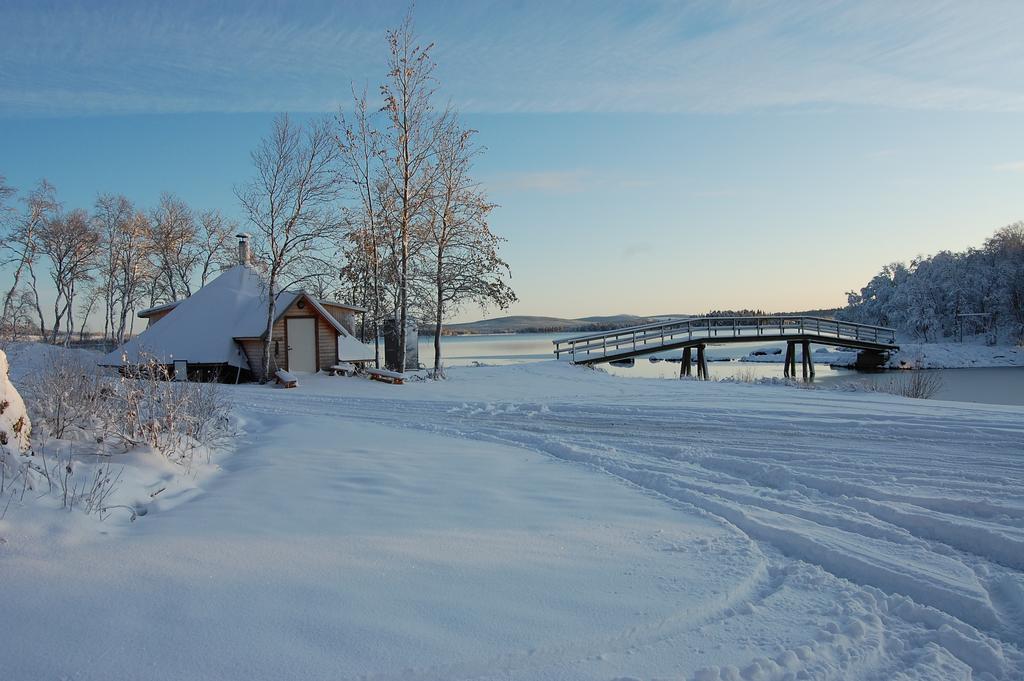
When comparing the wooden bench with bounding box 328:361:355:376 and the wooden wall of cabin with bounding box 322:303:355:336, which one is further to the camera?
the wooden wall of cabin with bounding box 322:303:355:336

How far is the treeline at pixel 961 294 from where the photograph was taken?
51.2 m

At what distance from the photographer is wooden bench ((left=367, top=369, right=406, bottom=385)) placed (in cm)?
2039

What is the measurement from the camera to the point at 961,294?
53.4m

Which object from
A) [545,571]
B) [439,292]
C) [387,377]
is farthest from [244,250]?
[545,571]

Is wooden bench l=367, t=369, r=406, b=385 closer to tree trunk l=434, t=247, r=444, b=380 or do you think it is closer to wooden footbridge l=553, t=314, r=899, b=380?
tree trunk l=434, t=247, r=444, b=380

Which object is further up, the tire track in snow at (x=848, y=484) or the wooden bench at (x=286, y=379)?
the wooden bench at (x=286, y=379)

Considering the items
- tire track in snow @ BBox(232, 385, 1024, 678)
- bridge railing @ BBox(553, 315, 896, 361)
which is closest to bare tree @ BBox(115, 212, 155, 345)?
bridge railing @ BBox(553, 315, 896, 361)

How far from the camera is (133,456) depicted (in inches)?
249

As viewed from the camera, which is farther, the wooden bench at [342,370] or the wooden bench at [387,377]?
the wooden bench at [342,370]

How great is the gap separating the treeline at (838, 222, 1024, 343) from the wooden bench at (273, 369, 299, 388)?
176 ft

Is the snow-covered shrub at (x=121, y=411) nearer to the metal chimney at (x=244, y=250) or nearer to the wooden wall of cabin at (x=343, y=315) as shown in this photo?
the wooden wall of cabin at (x=343, y=315)

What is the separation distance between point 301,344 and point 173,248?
68.5 feet

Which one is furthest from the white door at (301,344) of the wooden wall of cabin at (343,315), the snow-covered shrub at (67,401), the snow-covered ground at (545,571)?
the snow-covered ground at (545,571)

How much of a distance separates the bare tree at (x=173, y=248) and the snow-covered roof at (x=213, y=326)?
15.7m
